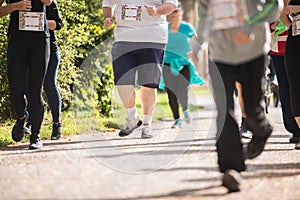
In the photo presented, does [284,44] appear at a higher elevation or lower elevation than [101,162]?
higher

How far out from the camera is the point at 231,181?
18.9 feet

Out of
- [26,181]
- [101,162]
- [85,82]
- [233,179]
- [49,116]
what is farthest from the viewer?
[85,82]

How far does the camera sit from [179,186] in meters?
6.05

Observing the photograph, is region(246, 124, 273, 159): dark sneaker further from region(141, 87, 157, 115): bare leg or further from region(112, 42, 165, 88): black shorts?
region(141, 87, 157, 115): bare leg

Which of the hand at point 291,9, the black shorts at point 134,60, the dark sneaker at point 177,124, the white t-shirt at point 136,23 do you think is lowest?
the dark sneaker at point 177,124

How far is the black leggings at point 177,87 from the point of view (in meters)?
12.1

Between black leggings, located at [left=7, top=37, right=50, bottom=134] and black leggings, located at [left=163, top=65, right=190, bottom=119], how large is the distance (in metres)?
3.81

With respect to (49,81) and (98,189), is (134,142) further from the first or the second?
(98,189)

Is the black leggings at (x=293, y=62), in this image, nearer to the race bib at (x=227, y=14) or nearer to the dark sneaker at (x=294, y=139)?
the dark sneaker at (x=294, y=139)

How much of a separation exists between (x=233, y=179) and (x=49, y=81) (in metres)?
4.50

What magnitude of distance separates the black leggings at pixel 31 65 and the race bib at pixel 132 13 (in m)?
1.20

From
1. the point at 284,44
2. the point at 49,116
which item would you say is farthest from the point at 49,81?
the point at 284,44

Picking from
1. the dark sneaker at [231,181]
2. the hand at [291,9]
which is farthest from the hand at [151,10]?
the dark sneaker at [231,181]

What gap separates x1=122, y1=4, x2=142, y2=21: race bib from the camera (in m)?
9.38
